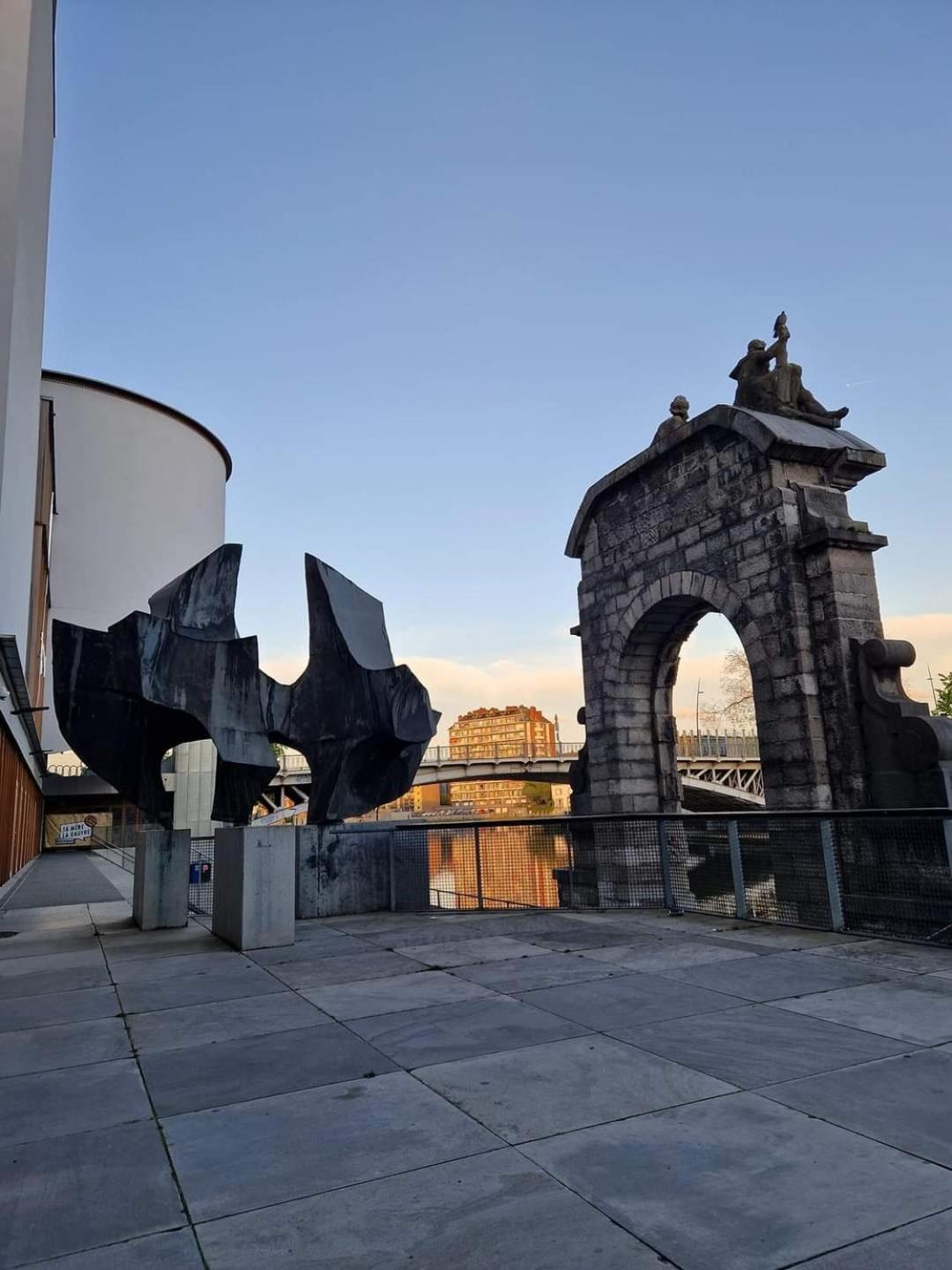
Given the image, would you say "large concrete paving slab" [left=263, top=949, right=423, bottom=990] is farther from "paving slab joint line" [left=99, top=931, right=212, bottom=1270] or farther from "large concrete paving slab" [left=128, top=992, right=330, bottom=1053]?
"paving slab joint line" [left=99, top=931, right=212, bottom=1270]

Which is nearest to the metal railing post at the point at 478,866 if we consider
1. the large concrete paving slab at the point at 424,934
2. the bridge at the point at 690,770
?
the large concrete paving slab at the point at 424,934

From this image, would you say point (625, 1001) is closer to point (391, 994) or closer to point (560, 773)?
point (391, 994)

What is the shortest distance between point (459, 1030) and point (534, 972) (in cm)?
181

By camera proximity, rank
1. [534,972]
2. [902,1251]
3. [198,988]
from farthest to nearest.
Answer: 1. [534,972]
2. [198,988]
3. [902,1251]

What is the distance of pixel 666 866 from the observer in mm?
10047

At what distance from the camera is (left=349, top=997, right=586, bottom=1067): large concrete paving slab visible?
15.6 feet

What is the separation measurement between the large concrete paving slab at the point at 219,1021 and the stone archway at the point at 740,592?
8351 mm

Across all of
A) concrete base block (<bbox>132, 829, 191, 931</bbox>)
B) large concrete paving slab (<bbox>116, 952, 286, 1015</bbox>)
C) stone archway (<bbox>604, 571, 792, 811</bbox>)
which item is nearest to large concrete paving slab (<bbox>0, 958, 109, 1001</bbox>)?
large concrete paving slab (<bbox>116, 952, 286, 1015</bbox>)

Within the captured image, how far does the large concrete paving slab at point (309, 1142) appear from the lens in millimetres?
3123

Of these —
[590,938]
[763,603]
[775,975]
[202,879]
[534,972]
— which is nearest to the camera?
[775,975]

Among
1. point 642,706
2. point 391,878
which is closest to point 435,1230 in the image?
point 391,878

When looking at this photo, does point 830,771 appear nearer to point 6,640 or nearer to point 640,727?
point 640,727

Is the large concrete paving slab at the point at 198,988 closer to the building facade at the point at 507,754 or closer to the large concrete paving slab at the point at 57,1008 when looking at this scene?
the large concrete paving slab at the point at 57,1008

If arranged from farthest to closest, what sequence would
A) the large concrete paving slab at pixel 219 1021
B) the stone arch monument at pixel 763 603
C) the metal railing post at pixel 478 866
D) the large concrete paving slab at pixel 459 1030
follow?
the stone arch monument at pixel 763 603 → the metal railing post at pixel 478 866 → the large concrete paving slab at pixel 219 1021 → the large concrete paving slab at pixel 459 1030
